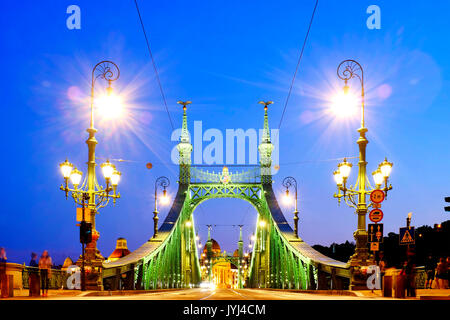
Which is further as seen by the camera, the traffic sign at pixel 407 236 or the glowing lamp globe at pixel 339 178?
the glowing lamp globe at pixel 339 178

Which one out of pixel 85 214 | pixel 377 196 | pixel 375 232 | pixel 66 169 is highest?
pixel 66 169

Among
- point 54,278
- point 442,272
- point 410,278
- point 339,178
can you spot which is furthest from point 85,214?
point 442,272

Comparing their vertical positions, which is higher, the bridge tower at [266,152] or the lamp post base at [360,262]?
the bridge tower at [266,152]

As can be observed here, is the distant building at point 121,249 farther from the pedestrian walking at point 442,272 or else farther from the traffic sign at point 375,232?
the traffic sign at point 375,232

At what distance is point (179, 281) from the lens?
173 feet

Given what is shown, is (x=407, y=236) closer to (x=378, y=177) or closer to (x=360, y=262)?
(x=360, y=262)

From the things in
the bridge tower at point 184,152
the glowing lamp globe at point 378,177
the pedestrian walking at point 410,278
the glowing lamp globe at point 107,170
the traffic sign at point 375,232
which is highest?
the bridge tower at point 184,152

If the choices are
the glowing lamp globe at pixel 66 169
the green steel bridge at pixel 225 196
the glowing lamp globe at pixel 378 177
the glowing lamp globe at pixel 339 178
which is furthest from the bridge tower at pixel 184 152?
the glowing lamp globe at pixel 378 177

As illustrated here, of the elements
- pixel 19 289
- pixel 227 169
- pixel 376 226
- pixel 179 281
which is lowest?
pixel 179 281

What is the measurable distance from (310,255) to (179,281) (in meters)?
24.7

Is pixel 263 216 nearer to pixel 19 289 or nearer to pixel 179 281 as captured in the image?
pixel 179 281

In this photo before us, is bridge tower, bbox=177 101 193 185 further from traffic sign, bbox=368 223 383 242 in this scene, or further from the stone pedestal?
traffic sign, bbox=368 223 383 242

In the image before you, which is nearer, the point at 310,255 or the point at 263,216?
the point at 310,255
